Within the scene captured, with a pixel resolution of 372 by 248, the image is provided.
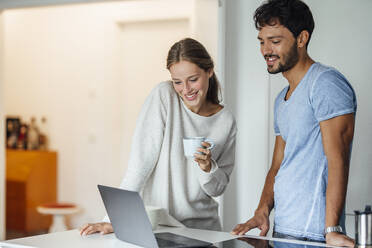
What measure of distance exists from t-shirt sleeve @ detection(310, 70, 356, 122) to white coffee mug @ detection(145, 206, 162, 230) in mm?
691

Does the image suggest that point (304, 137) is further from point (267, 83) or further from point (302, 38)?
point (267, 83)

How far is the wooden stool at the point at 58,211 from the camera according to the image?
17.3ft

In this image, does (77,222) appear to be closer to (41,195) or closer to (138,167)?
(41,195)

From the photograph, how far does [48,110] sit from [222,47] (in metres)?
3.03

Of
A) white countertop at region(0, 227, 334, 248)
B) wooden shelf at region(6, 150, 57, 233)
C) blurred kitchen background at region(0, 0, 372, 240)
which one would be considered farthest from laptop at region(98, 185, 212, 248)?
wooden shelf at region(6, 150, 57, 233)

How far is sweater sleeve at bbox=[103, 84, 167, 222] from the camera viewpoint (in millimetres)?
2092

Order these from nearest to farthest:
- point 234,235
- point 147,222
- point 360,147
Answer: point 147,222, point 234,235, point 360,147

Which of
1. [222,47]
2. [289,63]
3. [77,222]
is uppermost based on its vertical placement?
[222,47]

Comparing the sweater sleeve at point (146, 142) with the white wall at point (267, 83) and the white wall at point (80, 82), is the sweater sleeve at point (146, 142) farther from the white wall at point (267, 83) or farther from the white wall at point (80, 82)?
the white wall at point (80, 82)

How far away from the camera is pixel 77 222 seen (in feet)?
18.7

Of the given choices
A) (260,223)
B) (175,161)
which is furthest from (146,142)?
(260,223)

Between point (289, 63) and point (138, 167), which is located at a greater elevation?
point (289, 63)

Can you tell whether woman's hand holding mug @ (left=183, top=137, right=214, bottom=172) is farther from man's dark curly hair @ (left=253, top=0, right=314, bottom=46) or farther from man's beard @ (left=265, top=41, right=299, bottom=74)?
man's dark curly hair @ (left=253, top=0, right=314, bottom=46)

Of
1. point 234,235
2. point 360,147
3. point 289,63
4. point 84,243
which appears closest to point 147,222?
point 84,243
